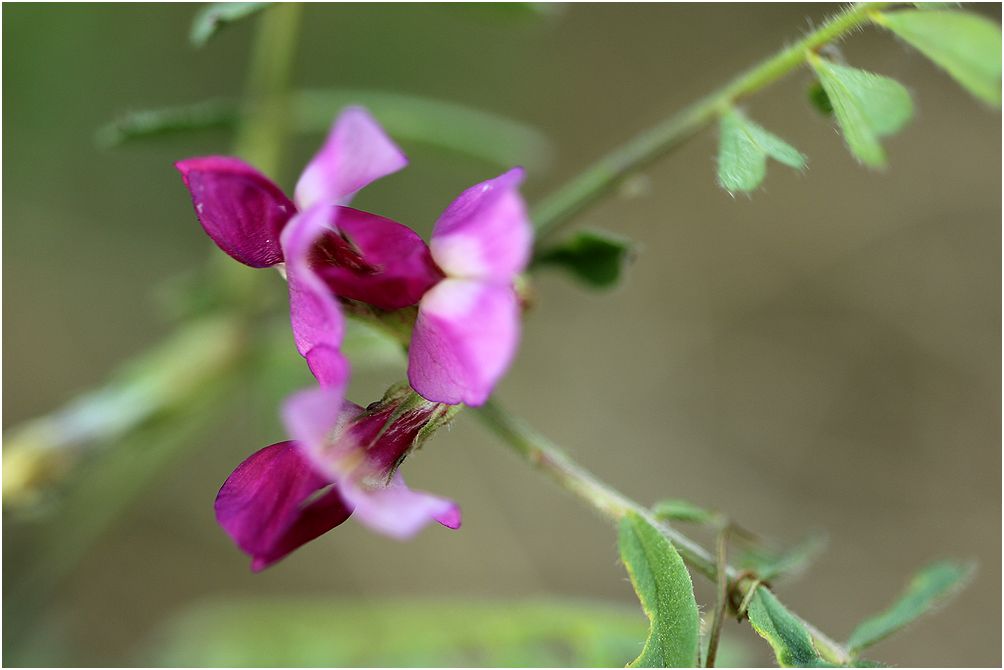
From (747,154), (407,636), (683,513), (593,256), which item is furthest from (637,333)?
(747,154)

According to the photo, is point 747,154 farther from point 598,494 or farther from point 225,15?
point 225,15

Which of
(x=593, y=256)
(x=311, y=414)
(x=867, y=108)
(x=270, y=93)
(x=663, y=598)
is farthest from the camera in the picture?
(x=270, y=93)

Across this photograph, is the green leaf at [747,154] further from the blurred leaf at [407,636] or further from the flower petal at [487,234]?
the blurred leaf at [407,636]

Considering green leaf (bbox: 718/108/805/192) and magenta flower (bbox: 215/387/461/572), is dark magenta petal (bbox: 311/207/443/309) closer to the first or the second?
magenta flower (bbox: 215/387/461/572)

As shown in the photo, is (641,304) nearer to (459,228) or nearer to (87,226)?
(87,226)

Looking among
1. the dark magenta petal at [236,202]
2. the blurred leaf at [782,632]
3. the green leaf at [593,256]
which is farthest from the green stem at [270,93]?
the blurred leaf at [782,632]

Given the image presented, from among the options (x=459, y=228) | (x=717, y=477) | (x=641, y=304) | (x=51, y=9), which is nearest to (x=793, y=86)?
(x=641, y=304)

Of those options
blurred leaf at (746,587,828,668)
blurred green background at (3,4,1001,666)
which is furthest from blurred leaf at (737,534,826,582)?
blurred green background at (3,4,1001,666)
